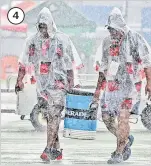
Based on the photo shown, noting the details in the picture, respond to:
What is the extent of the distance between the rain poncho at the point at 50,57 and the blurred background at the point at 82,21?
11 centimetres

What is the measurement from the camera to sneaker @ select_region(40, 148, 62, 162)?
9547 millimetres

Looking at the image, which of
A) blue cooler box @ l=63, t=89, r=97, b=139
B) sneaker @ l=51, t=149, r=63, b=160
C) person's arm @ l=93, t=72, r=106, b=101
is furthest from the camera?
sneaker @ l=51, t=149, r=63, b=160

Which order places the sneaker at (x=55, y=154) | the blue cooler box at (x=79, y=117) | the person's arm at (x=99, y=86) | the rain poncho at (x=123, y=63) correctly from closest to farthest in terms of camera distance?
the rain poncho at (x=123, y=63) < the person's arm at (x=99, y=86) < the blue cooler box at (x=79, y=117) < the sneaker at (x=55, y=154)

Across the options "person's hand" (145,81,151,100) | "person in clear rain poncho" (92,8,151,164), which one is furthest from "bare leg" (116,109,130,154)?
"person's hand" (145,81,151,100)

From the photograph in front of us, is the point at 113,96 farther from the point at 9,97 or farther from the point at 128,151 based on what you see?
the point at 9,97

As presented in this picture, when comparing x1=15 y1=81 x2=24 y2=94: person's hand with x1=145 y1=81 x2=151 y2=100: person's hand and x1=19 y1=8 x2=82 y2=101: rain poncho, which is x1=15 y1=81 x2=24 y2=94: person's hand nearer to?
x1=19 y1=8 x2=82 y2=101: rain poncho

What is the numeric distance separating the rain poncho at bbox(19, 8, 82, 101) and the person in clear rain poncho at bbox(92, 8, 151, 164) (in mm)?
302

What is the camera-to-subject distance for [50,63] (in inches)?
366

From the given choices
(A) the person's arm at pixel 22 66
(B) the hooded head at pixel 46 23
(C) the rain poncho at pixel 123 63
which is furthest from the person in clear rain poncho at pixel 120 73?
(A) the person's arm at pixel 22 66

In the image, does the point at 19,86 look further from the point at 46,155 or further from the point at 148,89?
the point at 148,89

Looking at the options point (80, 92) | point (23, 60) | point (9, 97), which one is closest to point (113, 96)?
point (80, 92)

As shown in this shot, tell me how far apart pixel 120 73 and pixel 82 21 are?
72 cm

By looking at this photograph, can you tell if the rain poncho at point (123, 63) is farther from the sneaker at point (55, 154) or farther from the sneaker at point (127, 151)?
the sneaker at point (55, 154)

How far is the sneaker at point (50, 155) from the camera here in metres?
9.55
